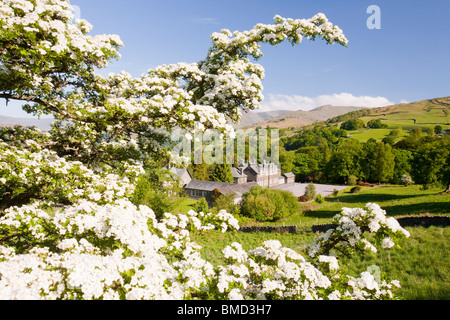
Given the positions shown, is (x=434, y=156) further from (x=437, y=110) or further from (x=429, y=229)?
(x=437, y=110)

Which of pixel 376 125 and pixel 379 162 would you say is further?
pixel 376 125

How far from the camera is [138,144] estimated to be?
33.6 ft

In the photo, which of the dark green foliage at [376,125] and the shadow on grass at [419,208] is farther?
the dark green foliage at [376,125]

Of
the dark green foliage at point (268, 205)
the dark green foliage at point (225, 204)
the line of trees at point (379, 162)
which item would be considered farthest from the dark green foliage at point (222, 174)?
the line of trees at point (379, 162)

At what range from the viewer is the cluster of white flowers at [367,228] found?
6215 millimetres

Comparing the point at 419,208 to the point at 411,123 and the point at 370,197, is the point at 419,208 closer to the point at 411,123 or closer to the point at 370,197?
the point at 370,197

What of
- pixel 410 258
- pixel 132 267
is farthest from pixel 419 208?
pixel 132 267

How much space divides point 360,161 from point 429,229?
74.2 meters

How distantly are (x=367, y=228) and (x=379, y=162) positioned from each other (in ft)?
307

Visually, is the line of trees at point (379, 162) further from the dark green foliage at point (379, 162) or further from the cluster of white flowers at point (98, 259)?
the cluster of white flowers at point (98, 259)

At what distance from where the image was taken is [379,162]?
282 ft

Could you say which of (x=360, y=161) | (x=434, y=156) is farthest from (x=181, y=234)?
(x=360, y=161)

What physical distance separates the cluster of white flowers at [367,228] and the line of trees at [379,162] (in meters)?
58.7

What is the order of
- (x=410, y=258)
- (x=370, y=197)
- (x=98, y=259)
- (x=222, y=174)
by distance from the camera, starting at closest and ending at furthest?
(x=98, y=259) → (x=410, y=258) → (x=370, y=197) → (x=222, y=174)
